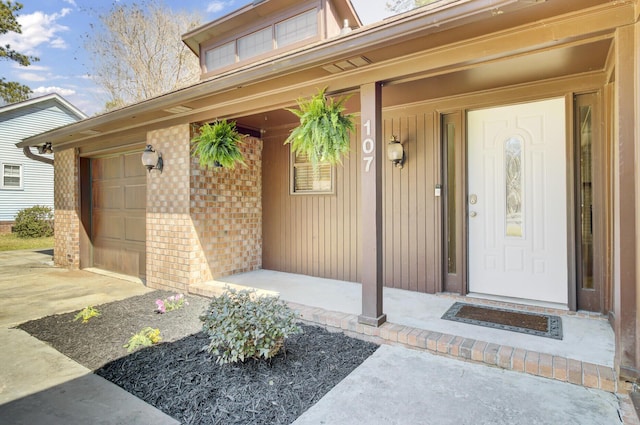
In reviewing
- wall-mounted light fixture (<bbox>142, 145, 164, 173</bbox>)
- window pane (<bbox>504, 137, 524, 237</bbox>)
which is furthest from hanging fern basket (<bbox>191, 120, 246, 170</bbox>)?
window pane (<bbox>504, 137, 524, 237</bbox>)

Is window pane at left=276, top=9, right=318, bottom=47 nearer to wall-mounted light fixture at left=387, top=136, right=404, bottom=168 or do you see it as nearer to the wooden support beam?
wall-mounted light fixture at left=387, top=136, right=404, bottom=168

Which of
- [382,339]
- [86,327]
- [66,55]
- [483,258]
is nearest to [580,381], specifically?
[382,339]

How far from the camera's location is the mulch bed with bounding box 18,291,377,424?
6.36ft

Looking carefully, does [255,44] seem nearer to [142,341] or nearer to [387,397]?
[142,341]

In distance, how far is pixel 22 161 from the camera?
12445 mm

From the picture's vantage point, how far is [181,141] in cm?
459

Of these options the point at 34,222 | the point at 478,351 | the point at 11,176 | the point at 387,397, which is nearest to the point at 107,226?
the point at 387,397

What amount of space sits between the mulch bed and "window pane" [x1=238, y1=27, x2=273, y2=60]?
520 centimetres

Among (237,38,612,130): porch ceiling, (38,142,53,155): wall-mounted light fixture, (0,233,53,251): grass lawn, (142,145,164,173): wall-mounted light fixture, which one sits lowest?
(0,233,53,251): grass lawn

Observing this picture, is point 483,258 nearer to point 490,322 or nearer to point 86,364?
point 490,322

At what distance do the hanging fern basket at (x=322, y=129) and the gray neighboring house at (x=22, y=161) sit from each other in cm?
1209

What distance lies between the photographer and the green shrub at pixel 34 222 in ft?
37.3

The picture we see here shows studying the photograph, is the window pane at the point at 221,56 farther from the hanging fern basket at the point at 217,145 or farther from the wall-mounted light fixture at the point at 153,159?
the hanging fern basket at the point at 217,145

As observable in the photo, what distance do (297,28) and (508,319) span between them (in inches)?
223
